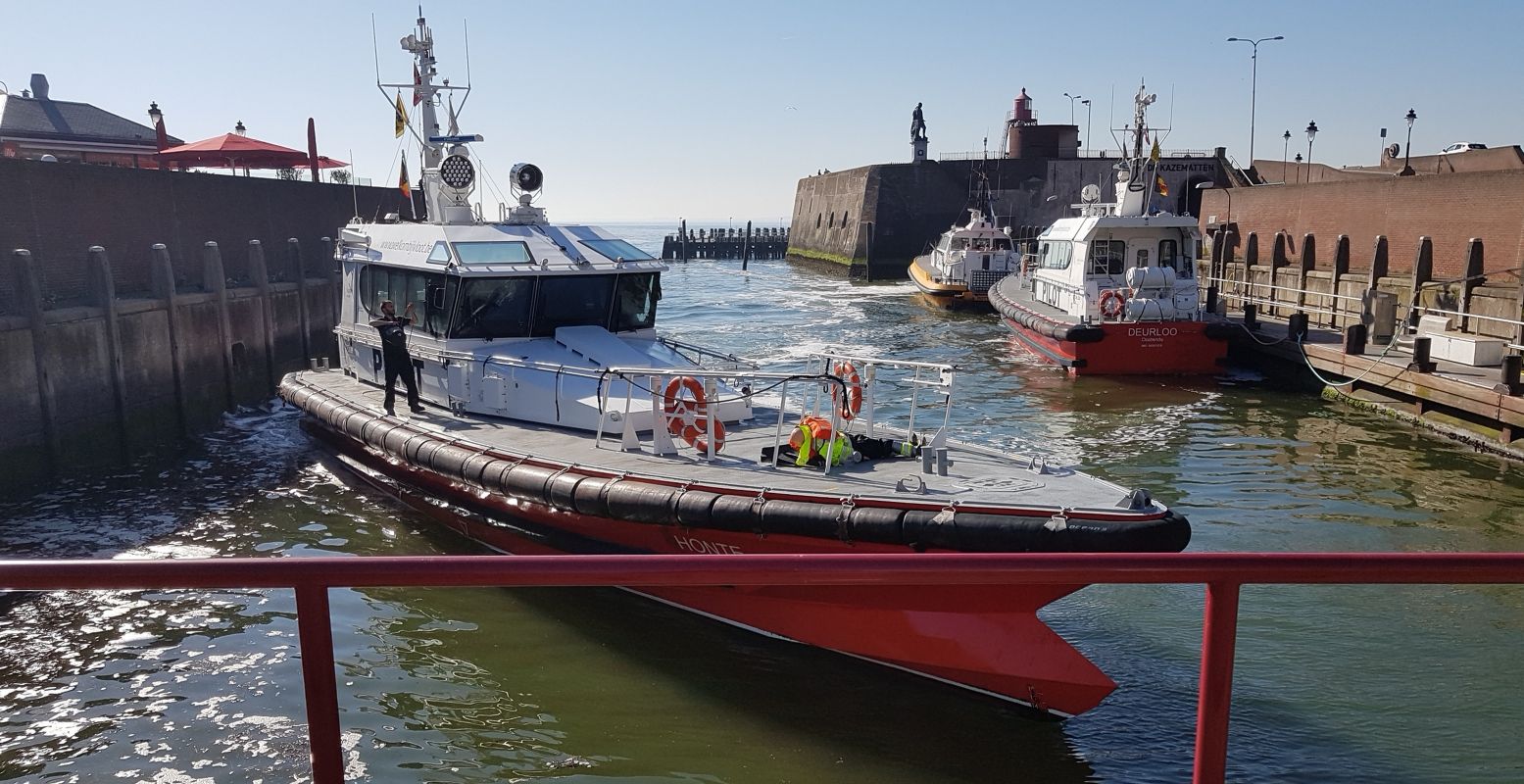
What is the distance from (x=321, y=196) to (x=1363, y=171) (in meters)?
33.5

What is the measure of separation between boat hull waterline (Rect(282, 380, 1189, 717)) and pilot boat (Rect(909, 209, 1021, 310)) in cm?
2595

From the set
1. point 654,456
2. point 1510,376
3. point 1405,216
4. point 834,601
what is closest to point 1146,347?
point 1510,376

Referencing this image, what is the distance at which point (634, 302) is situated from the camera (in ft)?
34.7

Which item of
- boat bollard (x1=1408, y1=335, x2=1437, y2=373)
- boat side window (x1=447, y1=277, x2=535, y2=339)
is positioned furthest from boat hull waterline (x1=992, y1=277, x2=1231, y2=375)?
boat side window (x1=447, y1=277, x2=535, y2=339)

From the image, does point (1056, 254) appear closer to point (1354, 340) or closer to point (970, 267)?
point (1354, 340)

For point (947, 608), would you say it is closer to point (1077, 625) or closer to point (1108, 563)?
point (1077, 625)

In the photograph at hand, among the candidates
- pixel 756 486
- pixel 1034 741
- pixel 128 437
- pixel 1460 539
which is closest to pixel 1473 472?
pixel 1460 539

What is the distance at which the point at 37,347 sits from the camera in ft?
43.4

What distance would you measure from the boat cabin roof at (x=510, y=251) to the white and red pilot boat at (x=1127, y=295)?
10672 mm

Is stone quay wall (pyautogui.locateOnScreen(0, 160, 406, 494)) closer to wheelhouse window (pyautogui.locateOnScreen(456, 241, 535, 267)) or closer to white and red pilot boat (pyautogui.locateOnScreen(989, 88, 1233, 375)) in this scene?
wheelhouse window (pyautogui.locateOnScreen(456, 241, 535, 267))

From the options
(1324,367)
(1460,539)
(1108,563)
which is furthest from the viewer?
(1324,367)

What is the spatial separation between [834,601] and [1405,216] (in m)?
20.0

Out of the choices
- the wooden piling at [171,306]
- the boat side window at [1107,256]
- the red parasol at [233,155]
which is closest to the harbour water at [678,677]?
the wooden piling at [171,306]

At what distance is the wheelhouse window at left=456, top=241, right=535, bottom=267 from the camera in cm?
998
